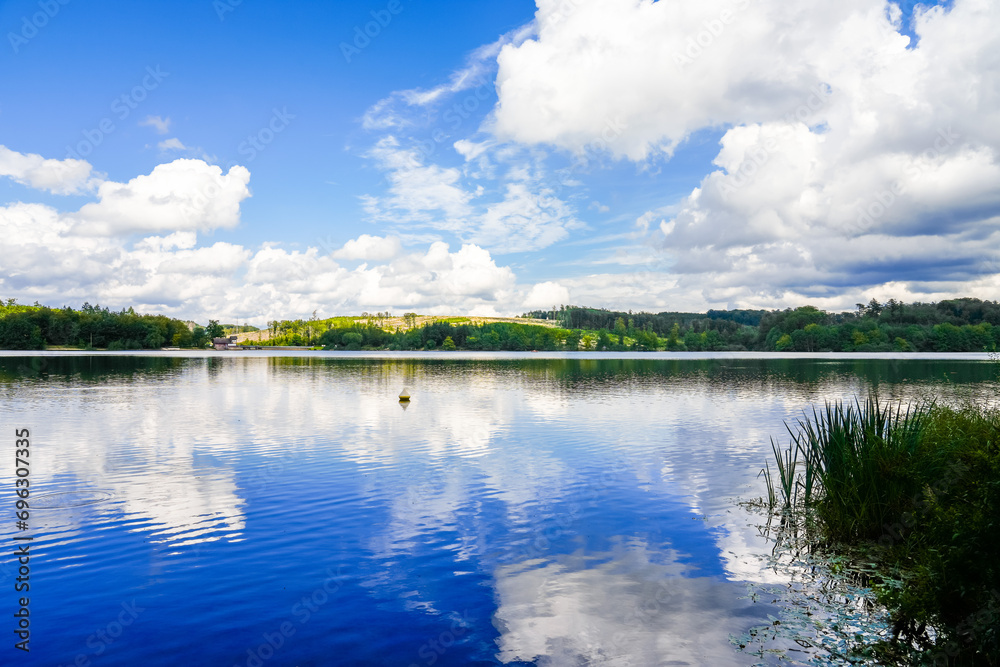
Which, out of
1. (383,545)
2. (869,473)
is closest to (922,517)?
(869,473)

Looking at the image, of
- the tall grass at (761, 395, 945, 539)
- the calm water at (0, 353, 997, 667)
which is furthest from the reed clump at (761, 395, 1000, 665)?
the calm water at (0, 353, 997, 667)

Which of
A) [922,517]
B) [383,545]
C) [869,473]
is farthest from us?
[383,545]

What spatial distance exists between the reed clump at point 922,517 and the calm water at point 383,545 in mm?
2323

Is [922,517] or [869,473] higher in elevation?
[869,473]

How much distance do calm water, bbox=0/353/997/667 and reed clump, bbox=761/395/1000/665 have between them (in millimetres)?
2323

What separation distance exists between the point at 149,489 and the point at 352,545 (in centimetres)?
938

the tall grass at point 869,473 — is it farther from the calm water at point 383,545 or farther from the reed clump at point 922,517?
the calm water at point 383,545

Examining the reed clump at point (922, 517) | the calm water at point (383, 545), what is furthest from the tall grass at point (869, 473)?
the calm water at point (383, 545)

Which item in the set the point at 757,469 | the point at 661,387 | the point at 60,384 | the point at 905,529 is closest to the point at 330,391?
the point at 60,384

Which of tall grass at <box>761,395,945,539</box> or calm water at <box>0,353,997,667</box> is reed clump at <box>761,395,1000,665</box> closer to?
tall grass at <box>761,395,945,539</box>

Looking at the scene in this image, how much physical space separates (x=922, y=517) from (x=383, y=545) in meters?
11.6

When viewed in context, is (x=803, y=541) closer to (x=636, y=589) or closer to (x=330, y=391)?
(x=636, y=589)

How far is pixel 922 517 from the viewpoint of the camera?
10539 millimetres

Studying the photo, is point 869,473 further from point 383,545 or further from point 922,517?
point 383,545
